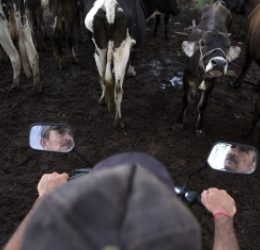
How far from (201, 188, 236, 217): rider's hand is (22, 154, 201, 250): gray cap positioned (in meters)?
1.05

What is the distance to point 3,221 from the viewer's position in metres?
4.32

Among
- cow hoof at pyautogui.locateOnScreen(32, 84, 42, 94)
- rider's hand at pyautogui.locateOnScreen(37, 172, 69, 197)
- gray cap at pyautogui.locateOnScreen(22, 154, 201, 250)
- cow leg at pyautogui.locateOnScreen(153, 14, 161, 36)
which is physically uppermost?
gray cap at pyautogui.locateOnScreen(22, 154, 201, 250)

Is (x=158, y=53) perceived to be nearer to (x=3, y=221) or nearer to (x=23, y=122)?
(x=23, y=122)

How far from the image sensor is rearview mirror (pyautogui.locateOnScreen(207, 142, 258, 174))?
263 cm

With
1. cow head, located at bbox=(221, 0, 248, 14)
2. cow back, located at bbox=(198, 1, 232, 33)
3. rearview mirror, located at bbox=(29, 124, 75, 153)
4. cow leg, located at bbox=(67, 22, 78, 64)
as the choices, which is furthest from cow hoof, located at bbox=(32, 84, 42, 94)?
cow head, located at bbox=(221, 0, 248, 14)

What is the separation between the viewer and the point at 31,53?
19.8ft

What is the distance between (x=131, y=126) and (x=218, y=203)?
12.1 ft

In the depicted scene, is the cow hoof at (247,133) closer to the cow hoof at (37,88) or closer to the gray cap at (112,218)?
the cow hoof at (37,88)

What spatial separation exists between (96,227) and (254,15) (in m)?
6.30

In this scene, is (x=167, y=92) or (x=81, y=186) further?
(x=167, y=92)

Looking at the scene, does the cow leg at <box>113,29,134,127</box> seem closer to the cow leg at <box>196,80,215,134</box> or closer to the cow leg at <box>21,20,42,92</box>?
the cow leg at <box>196,80,215,134</box>

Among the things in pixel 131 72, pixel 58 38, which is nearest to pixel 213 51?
pixel 131 72

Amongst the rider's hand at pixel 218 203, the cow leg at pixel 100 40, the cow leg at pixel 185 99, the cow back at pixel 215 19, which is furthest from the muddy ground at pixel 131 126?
the rider's hand at pixel 218 203

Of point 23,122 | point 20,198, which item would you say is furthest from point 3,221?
point 23,122
